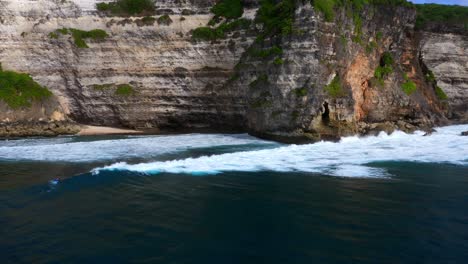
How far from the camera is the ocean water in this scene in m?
8.04

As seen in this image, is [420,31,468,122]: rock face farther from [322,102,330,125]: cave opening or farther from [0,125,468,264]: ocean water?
[0,125,468,264]: ocean water

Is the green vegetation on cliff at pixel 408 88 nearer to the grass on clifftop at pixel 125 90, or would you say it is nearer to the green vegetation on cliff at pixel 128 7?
the green vegetation on cliff at pixel 128 7

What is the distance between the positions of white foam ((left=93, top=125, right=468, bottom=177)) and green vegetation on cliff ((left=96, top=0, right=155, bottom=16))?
2023cm

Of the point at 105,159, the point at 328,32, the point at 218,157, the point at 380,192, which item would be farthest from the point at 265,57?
the point at 380,192

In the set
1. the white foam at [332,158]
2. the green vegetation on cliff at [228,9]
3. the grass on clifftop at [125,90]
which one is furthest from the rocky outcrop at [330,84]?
the grass on clifftop at [125,90]

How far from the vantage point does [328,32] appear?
1035 inches

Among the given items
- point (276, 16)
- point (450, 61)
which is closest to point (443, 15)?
point (450, 61)

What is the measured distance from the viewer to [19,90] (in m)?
33.2

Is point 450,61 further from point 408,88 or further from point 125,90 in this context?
point 125,90

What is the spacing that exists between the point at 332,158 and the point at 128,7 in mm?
25235

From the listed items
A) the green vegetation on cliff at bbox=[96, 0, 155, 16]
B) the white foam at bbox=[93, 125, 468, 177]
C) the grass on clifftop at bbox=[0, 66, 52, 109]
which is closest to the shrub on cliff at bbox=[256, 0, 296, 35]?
the white foam at bbox=[93, 125, 468, 177]

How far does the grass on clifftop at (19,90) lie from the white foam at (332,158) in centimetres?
2043

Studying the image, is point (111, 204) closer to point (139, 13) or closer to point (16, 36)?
point (139, 13)

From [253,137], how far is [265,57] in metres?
6.06
